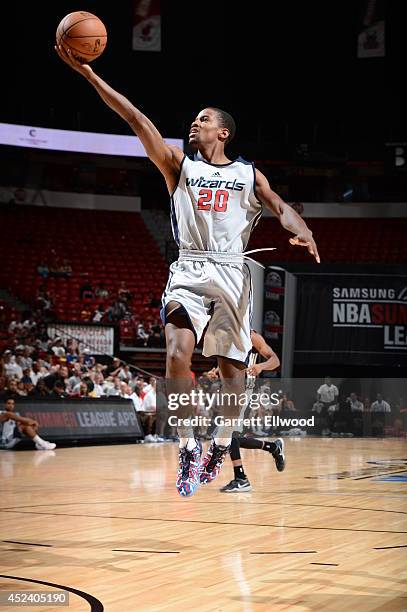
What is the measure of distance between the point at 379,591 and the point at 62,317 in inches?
814

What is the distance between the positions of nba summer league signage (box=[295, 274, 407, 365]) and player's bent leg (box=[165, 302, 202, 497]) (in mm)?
15999

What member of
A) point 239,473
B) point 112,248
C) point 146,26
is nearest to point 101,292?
point 112,248

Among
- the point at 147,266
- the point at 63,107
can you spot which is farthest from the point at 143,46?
the point at 147,266

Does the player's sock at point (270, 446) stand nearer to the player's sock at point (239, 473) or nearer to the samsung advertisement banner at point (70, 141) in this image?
the player's sock at point (239, 473)

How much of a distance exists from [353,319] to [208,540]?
1637cm

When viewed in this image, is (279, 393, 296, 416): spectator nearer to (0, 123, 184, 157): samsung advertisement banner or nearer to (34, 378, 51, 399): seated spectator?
(34, 378, 51, 399): seated spectator

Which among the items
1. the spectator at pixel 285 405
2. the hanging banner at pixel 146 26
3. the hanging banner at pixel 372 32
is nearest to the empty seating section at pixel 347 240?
the hanging banner at pixel 372 32

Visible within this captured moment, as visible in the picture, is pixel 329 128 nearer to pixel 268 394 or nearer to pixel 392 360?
pixel 392 360

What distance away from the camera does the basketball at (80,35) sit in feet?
17.7

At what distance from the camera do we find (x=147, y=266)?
93.9 feet

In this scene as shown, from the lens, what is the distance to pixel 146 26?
27.9 metres

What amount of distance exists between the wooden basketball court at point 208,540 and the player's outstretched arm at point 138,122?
2502 millimetres

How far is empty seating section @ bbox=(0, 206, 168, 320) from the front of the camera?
25.7 meters

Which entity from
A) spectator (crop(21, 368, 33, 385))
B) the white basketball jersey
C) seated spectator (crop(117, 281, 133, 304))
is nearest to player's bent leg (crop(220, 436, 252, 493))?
the white basketball jersey
